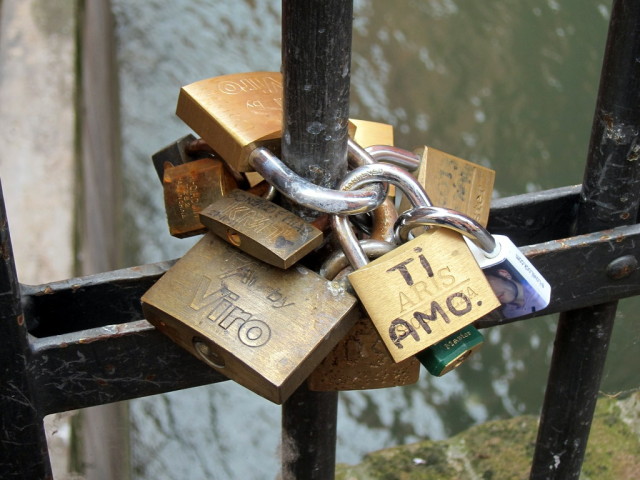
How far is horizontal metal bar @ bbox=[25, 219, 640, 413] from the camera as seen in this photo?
706 millimetres

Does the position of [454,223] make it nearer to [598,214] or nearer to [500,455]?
[598,214]

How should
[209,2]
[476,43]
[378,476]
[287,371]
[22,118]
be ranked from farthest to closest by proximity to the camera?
[209,2] < [476,43] < [22,118] < [378,476] < [287,371]

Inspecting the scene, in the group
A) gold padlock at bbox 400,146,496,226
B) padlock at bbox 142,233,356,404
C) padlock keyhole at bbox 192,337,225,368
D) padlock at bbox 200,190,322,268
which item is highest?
A: padlock at bbox 200,190,322,268

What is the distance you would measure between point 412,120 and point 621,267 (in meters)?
1.62

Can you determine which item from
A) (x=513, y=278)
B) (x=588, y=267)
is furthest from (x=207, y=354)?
(x=588, y=267)

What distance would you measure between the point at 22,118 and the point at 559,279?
4.77ft

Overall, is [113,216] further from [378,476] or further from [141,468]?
[378,476]

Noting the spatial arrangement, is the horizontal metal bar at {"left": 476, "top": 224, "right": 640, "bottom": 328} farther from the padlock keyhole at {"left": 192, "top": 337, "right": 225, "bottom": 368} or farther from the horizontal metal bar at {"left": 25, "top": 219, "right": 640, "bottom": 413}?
the padlock keyhole at {"left": 192, "top": 337, "right": 225, "bottom": 368}

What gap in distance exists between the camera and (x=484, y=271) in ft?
2.28

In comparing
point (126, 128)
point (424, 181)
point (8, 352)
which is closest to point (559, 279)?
point (424, 181)

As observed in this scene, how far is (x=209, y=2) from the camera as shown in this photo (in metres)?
2.83

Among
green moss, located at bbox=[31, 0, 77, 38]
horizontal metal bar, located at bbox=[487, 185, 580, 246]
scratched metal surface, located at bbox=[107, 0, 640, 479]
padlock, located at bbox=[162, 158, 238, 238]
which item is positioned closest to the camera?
padlock, located at bbox=[162, 158, 238, 238]

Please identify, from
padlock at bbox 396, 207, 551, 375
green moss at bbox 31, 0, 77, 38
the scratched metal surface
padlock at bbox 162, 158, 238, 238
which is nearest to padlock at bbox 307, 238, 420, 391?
padlock at bbox 396, 207, 551, 375

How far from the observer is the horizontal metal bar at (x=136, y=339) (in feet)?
2.32
